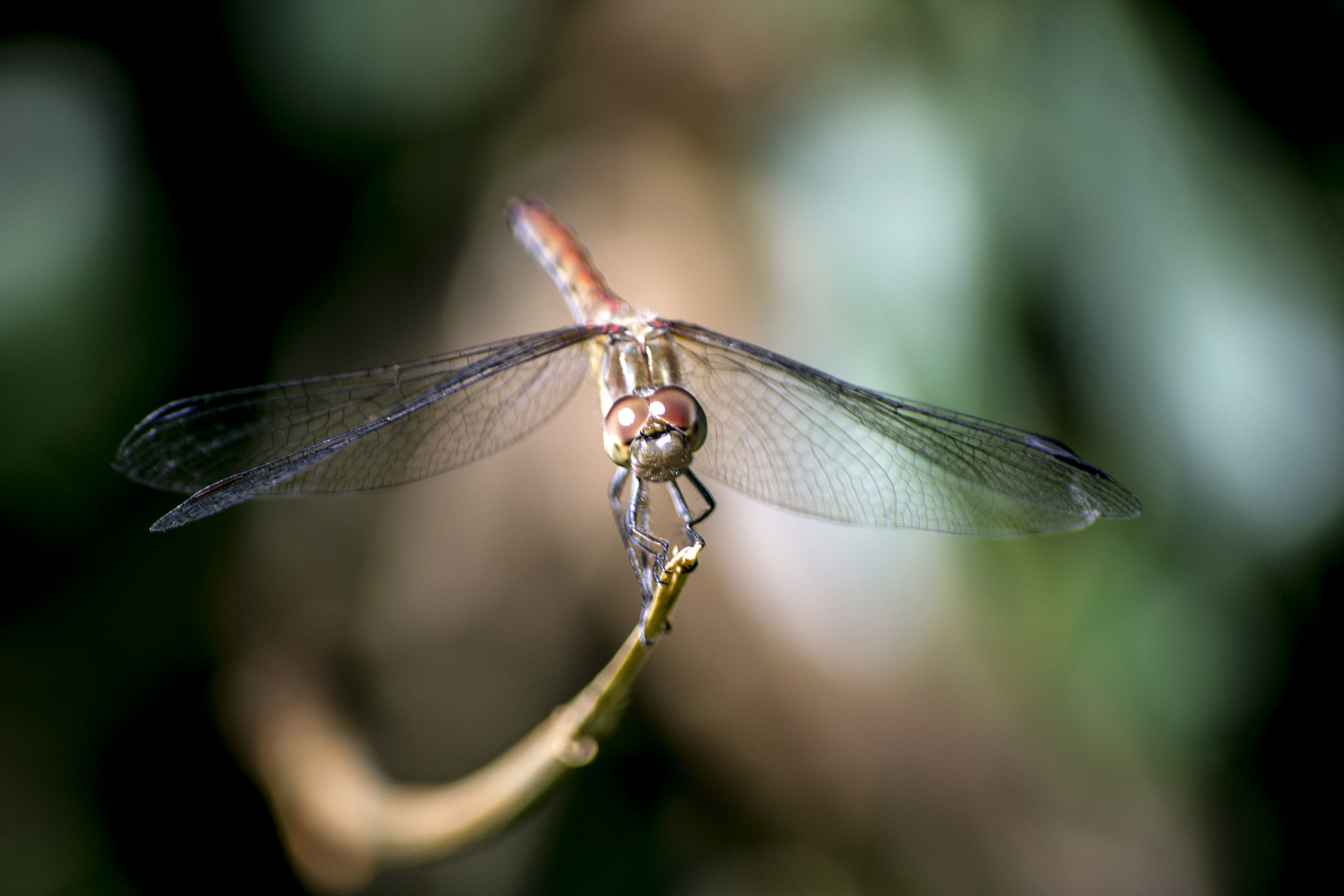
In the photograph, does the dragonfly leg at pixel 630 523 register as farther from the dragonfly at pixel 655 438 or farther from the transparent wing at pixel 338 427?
the transparent wing at pixel 338 427

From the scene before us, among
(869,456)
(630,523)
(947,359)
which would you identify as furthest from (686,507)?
(947,359)

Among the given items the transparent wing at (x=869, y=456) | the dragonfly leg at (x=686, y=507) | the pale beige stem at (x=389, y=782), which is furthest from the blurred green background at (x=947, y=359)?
the dragonfly leg at (x=686, y=507)

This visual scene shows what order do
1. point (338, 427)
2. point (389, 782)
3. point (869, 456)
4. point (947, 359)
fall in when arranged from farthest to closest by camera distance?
1. point (389, 782)
2. point (947, 359)
3. point (869, 456)
4. point (338, 427)

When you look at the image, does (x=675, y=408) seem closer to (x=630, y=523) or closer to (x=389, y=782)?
(x=630, y=523)

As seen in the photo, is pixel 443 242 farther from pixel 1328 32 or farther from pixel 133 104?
pixel 1328 32

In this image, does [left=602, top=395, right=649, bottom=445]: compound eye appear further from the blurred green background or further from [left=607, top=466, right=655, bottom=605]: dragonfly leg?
the blurred green background

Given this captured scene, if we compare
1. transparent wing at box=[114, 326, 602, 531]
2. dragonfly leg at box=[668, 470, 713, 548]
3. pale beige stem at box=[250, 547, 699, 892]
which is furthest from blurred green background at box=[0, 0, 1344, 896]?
transparent wing at box=[114, 326, 602, 531]
